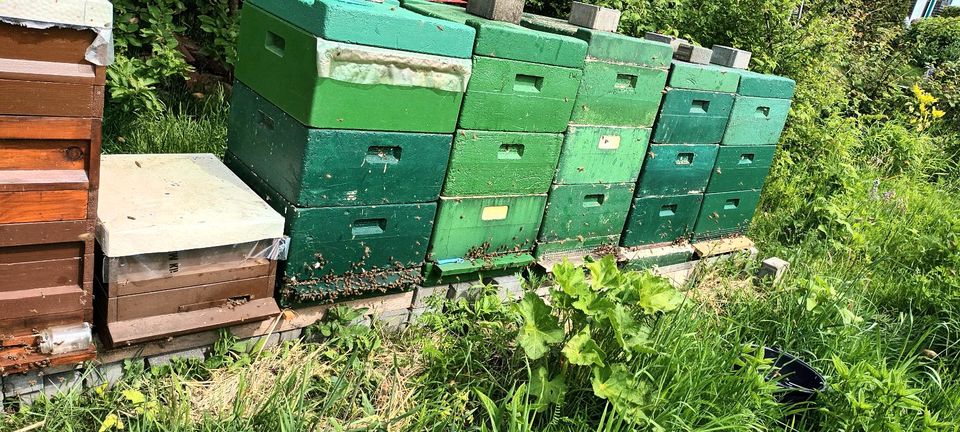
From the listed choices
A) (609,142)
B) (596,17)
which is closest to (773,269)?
(609,142)

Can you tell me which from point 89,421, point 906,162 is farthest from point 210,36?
point 906,162

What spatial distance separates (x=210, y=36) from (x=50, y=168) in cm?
390

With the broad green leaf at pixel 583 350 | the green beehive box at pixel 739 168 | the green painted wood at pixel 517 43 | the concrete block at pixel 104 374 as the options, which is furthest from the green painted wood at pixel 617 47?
the concrete block at pixel 104 374

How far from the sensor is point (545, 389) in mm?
3285

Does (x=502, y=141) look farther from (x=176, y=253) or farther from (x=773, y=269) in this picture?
(x=773, y=269)

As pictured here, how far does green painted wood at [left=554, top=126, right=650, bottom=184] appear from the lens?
4.20 meters

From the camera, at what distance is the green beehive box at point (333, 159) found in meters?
3.20

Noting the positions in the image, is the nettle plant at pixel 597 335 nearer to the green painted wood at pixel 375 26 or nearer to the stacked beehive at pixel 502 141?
the stacked beehive at pixel 502 141

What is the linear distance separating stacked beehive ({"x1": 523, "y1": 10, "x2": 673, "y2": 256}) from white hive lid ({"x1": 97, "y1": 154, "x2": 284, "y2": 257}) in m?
1.78

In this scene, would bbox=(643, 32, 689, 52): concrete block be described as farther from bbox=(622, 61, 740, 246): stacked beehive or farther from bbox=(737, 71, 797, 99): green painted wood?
bbox=(737, 71, 797, 99): green painted wood

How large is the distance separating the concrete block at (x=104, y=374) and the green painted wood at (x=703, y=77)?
3.41 m

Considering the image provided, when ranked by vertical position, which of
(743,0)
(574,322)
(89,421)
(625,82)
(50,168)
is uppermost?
(743,0)

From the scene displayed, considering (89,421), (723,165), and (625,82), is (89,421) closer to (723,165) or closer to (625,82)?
(625,82)

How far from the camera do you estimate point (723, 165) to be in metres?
5.23
